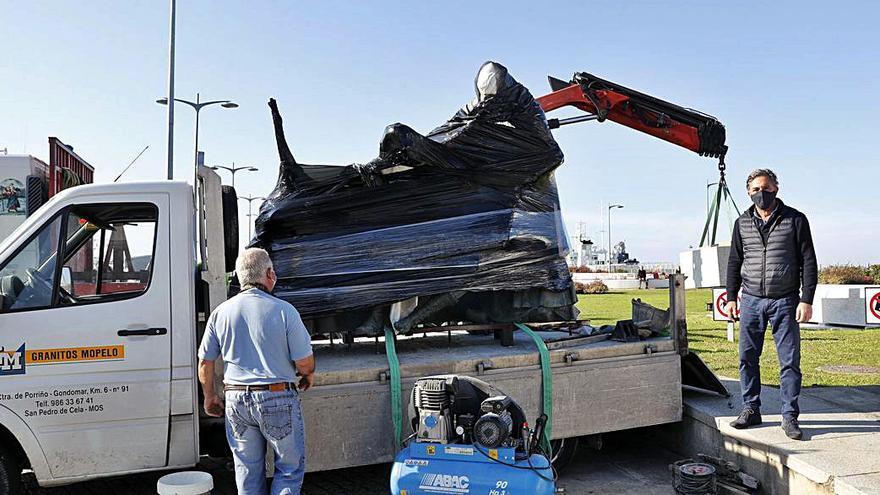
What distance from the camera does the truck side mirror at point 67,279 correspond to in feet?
14.3

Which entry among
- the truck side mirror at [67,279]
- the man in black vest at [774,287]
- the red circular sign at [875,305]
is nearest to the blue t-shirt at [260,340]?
the truck side mirror at [67,279]

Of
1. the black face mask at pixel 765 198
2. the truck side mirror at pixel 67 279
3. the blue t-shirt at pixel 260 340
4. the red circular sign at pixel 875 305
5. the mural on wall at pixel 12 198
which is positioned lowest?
the red circular sign at pixel 875 305

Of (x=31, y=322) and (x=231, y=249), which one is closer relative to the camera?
(x=31, y=322)

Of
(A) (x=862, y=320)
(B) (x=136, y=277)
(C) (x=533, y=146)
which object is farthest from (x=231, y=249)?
(A) (x=862, y=320)

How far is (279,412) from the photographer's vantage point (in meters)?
3.71

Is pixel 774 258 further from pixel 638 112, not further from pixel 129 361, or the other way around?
pixel 129 361

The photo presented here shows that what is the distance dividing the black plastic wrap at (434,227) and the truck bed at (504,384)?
0.35 m

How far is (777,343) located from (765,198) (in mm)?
1059

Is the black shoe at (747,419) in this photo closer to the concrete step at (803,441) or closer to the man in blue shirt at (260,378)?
the concrete step at (803,441)

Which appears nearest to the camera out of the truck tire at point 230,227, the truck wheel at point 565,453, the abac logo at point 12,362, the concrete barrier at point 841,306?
the abac logo at point 12,362

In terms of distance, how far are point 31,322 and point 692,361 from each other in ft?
16.0

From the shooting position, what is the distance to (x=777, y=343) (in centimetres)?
505

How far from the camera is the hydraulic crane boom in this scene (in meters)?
7.81

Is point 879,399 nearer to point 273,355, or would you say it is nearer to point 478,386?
point 478,386
